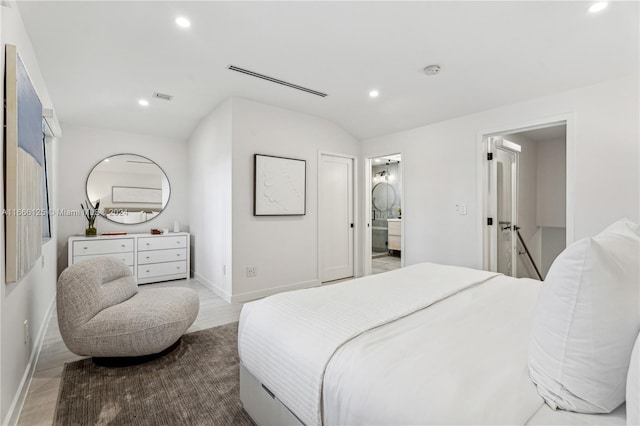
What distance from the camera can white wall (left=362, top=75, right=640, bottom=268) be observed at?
2.67 metres

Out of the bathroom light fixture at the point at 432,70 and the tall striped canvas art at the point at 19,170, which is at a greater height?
the bathroom light fixture at the point at 432,70

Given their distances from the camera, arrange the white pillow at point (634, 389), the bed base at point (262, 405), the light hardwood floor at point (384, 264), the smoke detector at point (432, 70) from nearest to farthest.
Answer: the white pillow at point (634, 389)
the bed base at point (262, 405)
the smoke detector at point (432, 70)
the light hardwood floor at point (384, 264)

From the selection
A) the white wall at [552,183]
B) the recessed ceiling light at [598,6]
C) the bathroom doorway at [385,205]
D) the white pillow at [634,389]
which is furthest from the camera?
the bathroom doorway at [385,205]

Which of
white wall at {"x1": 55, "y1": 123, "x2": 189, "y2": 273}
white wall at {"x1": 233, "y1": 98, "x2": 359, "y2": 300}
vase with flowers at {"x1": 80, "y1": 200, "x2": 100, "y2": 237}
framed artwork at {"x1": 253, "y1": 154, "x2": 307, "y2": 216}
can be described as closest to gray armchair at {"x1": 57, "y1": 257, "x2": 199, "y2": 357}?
white wall at {"x1": 233, "y1": 98, "x2": 359, "y2": 300}

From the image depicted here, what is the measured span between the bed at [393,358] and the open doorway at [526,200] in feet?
6.99

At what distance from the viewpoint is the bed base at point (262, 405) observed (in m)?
1.28

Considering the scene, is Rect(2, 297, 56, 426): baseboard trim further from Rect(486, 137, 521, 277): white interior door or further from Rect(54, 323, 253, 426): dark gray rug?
Rect(486, 137, 521, 277): white interior door

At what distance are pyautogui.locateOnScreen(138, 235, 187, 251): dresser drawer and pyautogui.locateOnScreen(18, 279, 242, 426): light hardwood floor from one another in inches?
47.3

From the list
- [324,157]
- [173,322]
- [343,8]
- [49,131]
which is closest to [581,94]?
[343,8]

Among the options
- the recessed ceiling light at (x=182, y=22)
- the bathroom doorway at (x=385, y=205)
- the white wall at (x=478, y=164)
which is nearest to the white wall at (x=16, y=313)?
the recessed ceiling light at (x=182, y=22)

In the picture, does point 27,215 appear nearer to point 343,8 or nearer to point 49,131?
point 49,131

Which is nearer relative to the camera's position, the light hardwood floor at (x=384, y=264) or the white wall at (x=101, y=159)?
the white wall at (x=101, y=159)

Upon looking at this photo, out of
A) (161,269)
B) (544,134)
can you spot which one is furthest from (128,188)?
(544,134)

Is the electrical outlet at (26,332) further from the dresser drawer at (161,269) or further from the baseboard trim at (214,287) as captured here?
the dresser drawer at (161,269)
